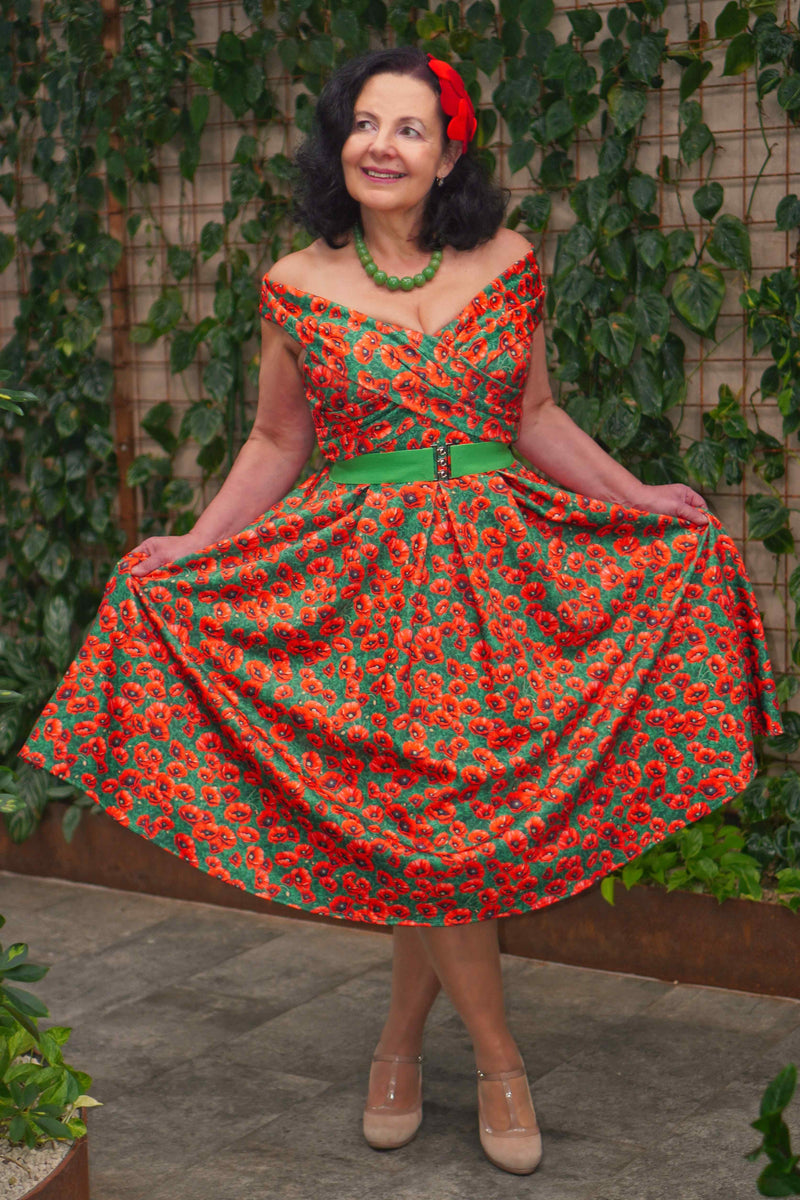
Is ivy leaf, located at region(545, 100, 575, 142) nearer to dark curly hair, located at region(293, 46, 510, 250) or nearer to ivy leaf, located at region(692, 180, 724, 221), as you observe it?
ivy leaf, located at region(692, 180, 724, 221)

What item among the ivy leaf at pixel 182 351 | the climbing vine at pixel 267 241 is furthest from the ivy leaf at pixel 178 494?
the ivy leaf at pixel 182 351

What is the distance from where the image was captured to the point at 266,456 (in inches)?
96.3

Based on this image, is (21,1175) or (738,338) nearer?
(21,1175)

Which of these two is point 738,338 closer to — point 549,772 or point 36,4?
point 549,772

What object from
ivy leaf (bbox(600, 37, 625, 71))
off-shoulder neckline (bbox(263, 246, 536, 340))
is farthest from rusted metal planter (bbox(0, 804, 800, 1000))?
ivy leaf (bbox(600, 37, 625, 71))

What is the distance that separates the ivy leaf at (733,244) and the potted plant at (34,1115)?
1837 mm

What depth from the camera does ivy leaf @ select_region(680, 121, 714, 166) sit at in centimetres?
292

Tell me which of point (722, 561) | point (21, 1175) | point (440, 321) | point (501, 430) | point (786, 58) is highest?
point (786, 58)

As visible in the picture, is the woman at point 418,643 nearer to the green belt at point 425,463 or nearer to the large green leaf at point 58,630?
the green belt at point 425,463

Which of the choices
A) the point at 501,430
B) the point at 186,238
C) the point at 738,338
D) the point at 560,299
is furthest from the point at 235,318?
the point at 501,430

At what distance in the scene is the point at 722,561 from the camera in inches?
92.8

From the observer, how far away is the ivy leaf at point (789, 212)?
2.85 m

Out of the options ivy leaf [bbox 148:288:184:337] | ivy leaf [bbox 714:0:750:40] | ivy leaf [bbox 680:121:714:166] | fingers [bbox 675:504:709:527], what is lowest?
fingers [bbox 675:504:709:527]

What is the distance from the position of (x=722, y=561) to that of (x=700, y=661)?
163mm
